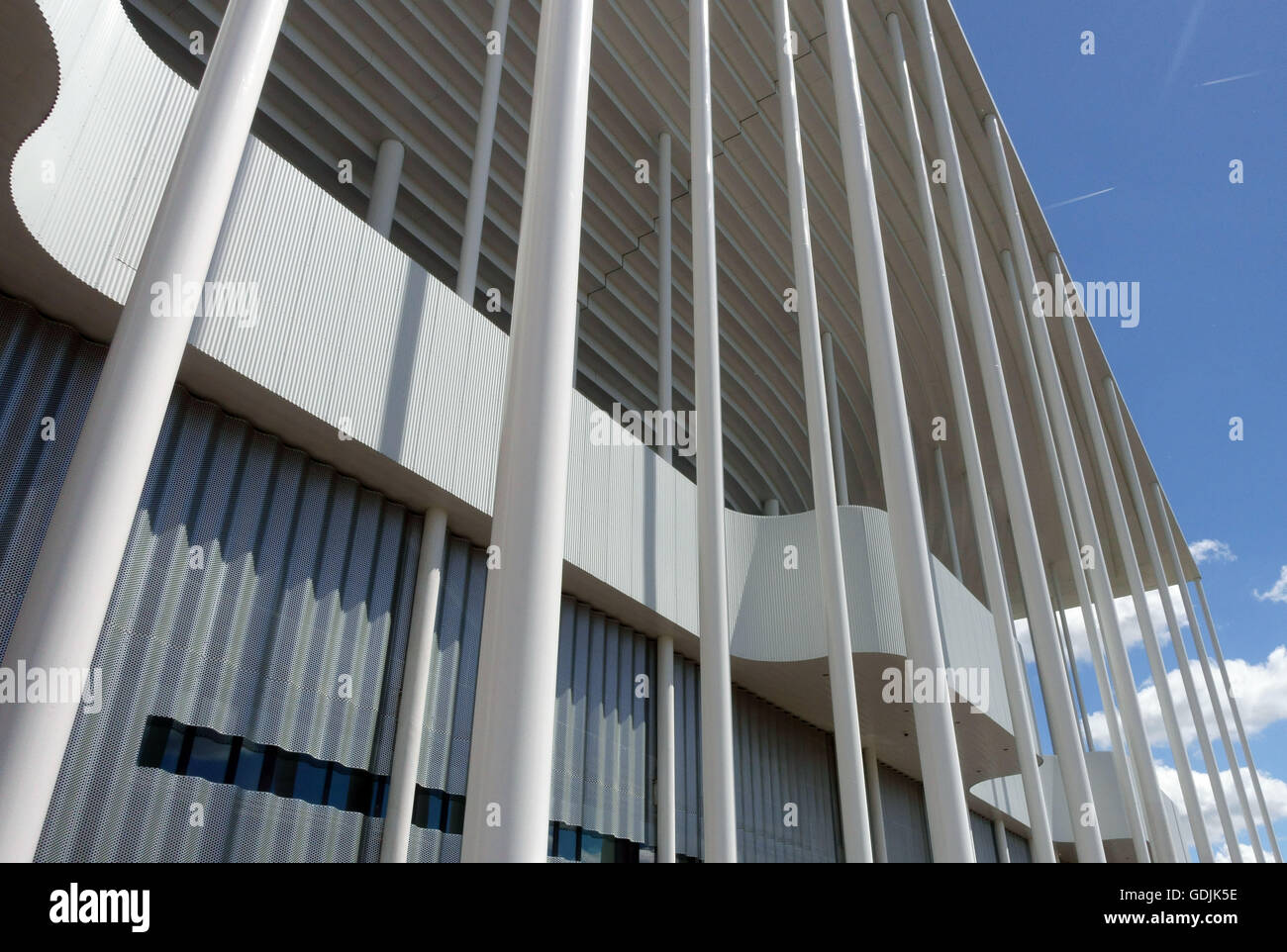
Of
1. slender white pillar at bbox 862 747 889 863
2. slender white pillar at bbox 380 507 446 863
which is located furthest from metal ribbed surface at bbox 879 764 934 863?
slender white pillar at bbox 380 507 446 863

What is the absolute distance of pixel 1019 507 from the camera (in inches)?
323

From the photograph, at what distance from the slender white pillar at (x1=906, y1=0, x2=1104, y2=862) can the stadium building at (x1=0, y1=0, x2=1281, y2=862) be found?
0.06 meters

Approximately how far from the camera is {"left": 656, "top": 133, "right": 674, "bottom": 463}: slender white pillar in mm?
10148

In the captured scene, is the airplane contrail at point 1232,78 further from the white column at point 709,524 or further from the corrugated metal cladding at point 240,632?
the corrugated metal cladding at point 240,632

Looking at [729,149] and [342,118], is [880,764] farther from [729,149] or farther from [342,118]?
[342,118]

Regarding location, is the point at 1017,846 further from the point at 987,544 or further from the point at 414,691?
the point at 414,691

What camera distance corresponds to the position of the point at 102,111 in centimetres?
507

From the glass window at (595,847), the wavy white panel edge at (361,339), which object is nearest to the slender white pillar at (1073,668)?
the wavy white panel edge at (361,339)

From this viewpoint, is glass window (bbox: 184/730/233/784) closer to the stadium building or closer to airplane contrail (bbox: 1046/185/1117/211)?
the stadium building

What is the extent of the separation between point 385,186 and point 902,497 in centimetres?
596

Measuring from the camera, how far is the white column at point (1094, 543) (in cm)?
984
